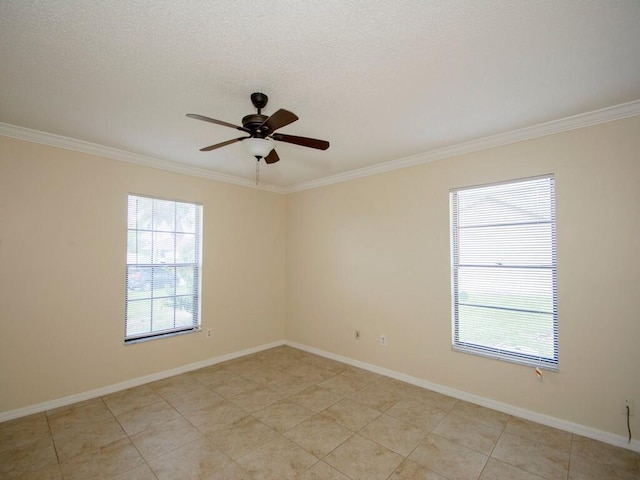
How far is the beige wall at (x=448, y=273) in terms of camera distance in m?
2.47

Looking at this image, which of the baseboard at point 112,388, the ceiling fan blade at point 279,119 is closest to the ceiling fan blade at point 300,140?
the ceiling fan blade at point 279,119

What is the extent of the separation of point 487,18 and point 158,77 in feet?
6.50

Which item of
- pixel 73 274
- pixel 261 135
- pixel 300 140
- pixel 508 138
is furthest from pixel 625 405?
pixel 73 274

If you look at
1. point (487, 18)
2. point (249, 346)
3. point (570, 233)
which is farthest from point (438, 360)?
point (487, 18)

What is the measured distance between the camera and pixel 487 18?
1540 mm

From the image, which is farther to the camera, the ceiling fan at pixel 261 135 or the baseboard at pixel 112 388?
the baseboard at pixel 112 388

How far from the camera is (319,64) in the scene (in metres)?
1.91

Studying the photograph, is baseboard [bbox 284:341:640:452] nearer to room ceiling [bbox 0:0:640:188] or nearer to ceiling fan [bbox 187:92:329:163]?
room ceiling [bbox 0:0:640:188]

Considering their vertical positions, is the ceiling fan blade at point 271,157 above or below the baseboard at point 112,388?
above

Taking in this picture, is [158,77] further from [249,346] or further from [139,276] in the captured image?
[249,346]

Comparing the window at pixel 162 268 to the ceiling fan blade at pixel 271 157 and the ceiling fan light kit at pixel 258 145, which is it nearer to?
the ceiling fan blade at pixel 271 157

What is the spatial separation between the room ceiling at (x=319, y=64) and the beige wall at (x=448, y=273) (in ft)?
1.51

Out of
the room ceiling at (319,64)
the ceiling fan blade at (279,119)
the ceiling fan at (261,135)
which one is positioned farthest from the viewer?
the ceiling fan at (261,135)

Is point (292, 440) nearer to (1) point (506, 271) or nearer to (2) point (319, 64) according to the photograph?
(1) point (506, 271)
